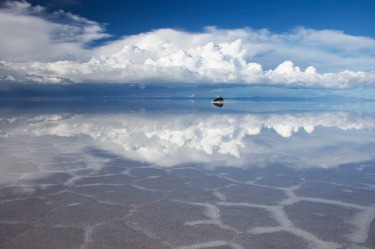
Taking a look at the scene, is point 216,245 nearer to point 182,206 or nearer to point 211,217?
point 211,217

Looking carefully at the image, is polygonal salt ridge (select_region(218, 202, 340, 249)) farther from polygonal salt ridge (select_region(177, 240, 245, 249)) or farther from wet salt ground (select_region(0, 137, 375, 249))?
polygonal salt ridge (select_region(177, 240, 245, 249))

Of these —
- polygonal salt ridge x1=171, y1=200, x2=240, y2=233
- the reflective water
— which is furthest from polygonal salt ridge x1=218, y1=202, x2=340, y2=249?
polygonal salt ridge x1=171, y1=200, x2=240, y2=233

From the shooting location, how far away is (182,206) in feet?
25.6

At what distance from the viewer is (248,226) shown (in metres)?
6.63

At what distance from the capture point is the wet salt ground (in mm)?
6020

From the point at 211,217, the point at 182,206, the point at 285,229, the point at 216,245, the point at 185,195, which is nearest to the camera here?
the point at 216,245

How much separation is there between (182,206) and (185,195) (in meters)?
0.88

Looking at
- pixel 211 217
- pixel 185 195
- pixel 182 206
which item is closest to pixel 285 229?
pixel 211 217

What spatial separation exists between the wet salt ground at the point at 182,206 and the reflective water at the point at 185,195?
23 millimetres

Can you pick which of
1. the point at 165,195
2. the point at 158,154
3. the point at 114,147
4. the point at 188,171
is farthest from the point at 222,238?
the point at 114,147

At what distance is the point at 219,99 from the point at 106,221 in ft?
307

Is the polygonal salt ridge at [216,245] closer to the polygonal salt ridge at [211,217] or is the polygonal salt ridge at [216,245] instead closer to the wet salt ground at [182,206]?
the wet salt ground at [182,206]

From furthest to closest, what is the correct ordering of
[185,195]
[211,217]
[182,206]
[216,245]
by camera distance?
[185,195], [182,206], [211,217], [216,245]

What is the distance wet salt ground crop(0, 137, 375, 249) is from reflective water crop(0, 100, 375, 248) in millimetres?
23
